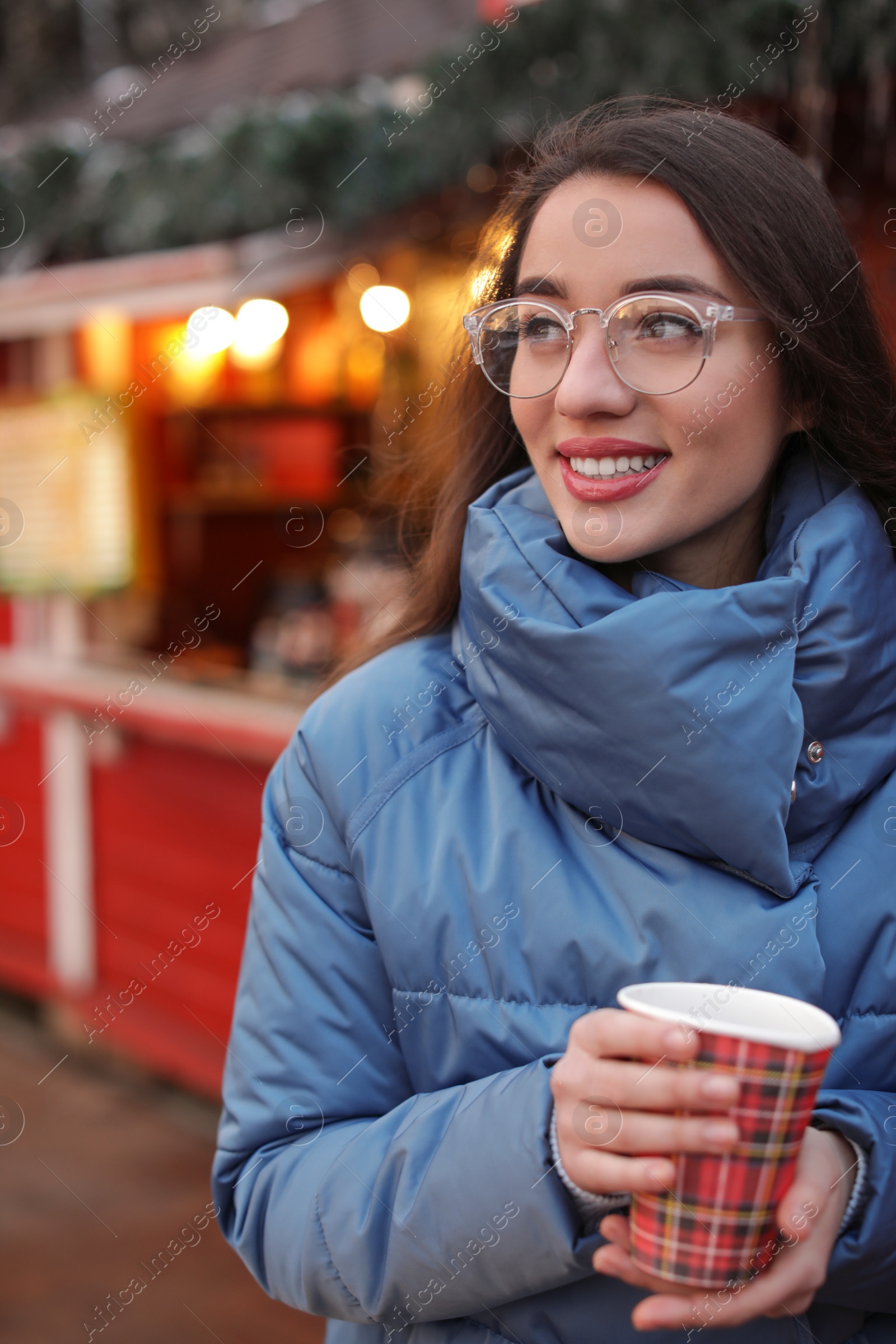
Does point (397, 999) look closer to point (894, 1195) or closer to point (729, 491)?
point (894, 1195)

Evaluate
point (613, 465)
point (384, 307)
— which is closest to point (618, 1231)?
point (613, 465)

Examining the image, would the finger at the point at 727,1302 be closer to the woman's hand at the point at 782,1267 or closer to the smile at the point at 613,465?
the woman's hand at the point at 782,1267

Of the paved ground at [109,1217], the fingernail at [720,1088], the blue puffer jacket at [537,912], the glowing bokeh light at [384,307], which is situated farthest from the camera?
the glowing bokeh light at [384,307]

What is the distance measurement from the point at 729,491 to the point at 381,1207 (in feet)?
2.54

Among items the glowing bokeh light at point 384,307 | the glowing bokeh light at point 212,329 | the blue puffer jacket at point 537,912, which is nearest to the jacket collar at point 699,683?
the blue puffer jacket at point 537,912

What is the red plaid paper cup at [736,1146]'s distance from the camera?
0.82m

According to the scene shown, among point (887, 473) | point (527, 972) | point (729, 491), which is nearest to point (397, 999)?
point (527, 972)

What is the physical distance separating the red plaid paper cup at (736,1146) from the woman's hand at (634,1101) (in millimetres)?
12

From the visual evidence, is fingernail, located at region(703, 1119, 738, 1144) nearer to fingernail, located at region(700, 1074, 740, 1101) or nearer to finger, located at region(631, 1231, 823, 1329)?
fingernail, located at region(700, 1074, 740, 1101)

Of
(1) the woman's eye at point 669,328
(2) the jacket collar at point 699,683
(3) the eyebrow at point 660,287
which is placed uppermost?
(3) the eyebrow at point 660,287

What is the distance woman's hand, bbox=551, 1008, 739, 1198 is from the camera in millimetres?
815

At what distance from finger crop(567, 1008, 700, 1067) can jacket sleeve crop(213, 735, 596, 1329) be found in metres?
0.14

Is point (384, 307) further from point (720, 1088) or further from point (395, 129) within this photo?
point (720, 1088)

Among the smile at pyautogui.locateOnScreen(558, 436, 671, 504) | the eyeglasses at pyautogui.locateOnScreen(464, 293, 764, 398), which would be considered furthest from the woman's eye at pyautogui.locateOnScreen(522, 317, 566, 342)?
the smile at pyautogui.locateOnScreen(558, 436, 671, 504)
